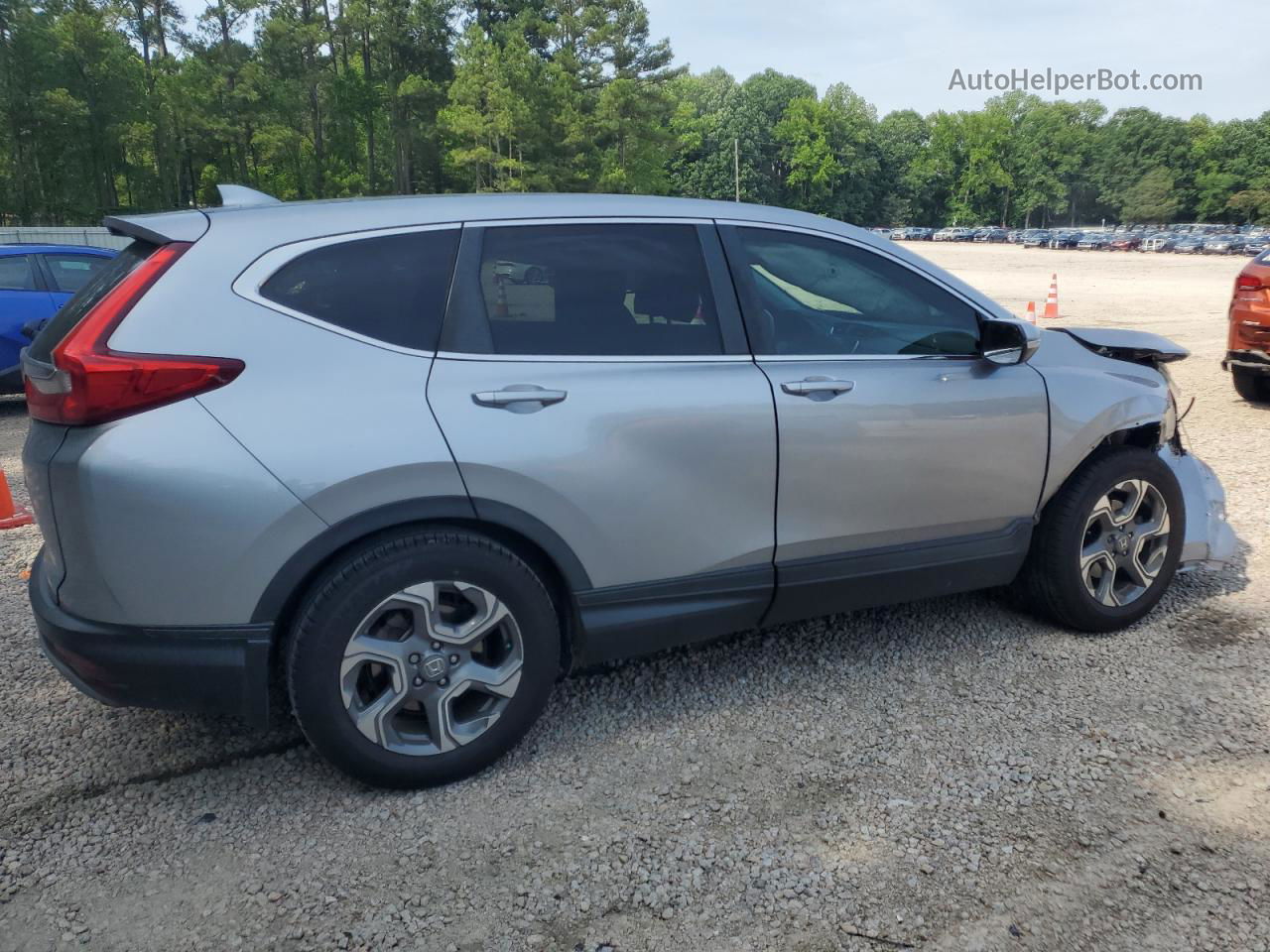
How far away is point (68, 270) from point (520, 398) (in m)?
8.75

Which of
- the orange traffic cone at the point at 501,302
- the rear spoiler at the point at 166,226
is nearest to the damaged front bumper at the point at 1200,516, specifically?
the orange traffic cone at the point at 501,302

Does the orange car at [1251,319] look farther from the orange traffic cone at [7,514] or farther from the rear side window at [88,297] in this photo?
the orange traffic cone at [7,514]

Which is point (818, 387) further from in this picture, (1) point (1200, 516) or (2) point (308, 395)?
(1) point (1200, 516)

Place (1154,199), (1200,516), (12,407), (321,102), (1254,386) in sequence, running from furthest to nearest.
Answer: (1154,199) < (321,102) < (12,407) < (1254,386) < (1200,516)

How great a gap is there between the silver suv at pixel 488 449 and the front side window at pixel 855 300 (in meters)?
0.01

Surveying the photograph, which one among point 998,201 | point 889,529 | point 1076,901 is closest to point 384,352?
point 889,529

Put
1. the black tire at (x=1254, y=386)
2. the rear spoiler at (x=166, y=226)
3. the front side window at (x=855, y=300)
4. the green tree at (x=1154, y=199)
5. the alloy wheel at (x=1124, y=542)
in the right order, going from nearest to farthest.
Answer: the rear spoiler at (x=166, y=226), the front side window at (x=855, y=300), the alloy wheel at (x=1124, y=542), the black tire at (x=1254, y=386), the green tree at (x=1154, y=199)

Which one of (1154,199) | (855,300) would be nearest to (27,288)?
(855,300)

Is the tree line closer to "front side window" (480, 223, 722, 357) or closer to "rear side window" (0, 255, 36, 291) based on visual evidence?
"rear side window" (0, 255, 36, 291)

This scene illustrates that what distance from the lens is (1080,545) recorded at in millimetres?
3756

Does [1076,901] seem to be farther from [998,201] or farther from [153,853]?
[998,201]

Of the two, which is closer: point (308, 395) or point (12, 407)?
point (308, 395)

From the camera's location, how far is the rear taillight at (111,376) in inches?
96.4

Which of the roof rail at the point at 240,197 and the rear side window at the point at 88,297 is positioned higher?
the roof rail at the point at 240,197
